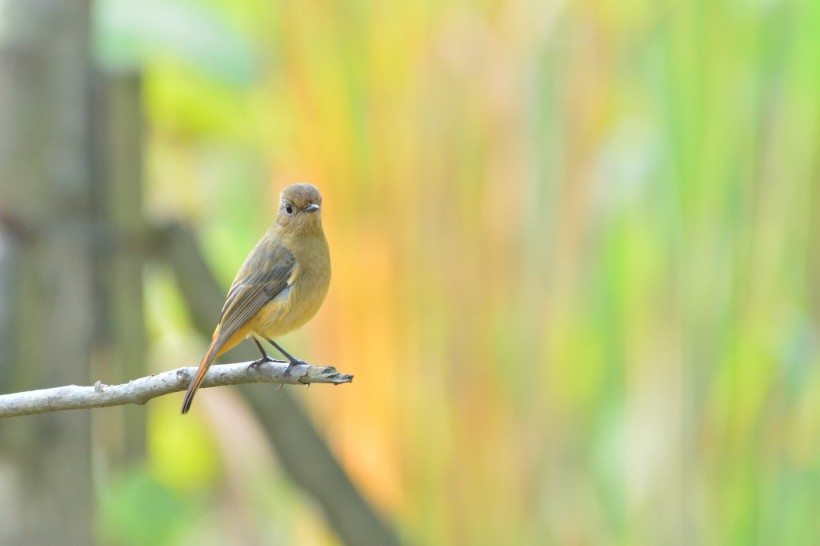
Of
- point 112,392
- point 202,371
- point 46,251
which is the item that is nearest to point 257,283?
point 46,251

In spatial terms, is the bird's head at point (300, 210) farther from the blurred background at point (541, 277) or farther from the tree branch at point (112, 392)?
the tree branch at point (112, 392)

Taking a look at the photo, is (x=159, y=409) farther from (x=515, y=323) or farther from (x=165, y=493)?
(x=515, y=323)

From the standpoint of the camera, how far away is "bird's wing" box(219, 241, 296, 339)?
2.49 metres

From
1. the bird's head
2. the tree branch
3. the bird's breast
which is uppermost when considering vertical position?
the bird's head

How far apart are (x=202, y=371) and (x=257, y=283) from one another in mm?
756

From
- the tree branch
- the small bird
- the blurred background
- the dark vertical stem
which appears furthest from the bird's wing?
the tree branch

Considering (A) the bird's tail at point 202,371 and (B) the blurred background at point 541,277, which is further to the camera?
(B) the blurred background at point 541,277

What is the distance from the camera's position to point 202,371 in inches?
73.9

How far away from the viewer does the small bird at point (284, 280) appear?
254 centimetres

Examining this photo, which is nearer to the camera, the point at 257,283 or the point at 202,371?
the point at 202,371

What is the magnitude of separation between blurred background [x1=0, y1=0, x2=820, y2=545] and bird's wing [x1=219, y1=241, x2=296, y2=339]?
0.77 ft

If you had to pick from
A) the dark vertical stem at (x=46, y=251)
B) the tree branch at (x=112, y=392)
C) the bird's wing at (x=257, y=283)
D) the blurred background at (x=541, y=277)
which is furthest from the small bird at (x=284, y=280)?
the tree branch at (x=112, y=392)

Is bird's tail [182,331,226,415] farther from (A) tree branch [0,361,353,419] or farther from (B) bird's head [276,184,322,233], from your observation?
(B) bird's head [276,184,322,233]

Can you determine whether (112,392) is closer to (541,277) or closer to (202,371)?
(202,371)
